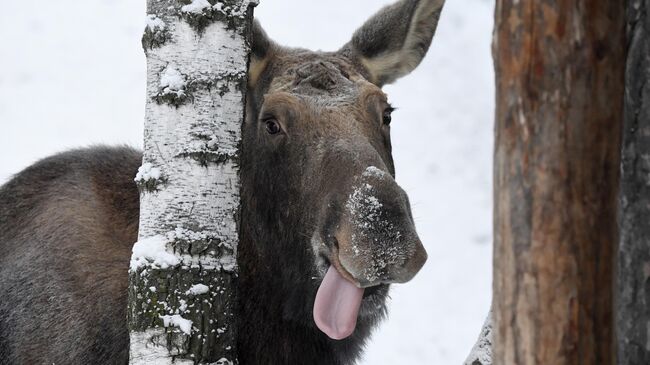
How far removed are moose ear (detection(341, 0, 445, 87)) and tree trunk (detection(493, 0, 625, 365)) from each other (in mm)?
2511

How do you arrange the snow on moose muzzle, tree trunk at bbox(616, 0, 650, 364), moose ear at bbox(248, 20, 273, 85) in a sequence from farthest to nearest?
moose ear at bbox(248, 20, 273, 85) → the snow on moose muzzle → tree trunk at bbox(616, 0, 650, 364)

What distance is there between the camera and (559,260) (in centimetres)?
255

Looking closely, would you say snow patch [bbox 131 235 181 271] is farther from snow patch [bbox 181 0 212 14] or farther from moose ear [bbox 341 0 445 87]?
moose ear [bbox 341 0 445 87]

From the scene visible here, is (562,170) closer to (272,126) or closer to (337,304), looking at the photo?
(337,304)

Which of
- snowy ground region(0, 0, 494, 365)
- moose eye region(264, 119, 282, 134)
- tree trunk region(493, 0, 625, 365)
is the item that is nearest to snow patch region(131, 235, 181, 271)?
moose eye region(264, 119, 282, 134)

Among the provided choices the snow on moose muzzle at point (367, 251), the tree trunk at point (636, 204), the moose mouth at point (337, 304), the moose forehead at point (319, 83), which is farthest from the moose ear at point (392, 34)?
the tree trunk at point (636, 204)

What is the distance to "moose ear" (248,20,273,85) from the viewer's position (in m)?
4.81

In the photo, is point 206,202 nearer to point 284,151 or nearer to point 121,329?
point 284,151

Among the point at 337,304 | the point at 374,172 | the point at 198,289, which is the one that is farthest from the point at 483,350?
the point at 198,289

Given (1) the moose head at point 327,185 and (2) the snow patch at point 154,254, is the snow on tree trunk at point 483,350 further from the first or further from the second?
(2) the snow patch at point 154,254

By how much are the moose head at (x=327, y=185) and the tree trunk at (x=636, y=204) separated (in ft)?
3.88

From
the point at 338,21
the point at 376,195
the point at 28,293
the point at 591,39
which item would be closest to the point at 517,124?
the point at 591,39

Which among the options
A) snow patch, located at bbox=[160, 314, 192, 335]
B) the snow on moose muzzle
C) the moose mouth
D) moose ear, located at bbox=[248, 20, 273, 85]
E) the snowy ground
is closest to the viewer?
snow patch, located at bbox=[160, 314, 192, 335]

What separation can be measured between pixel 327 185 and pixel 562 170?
1.68m
